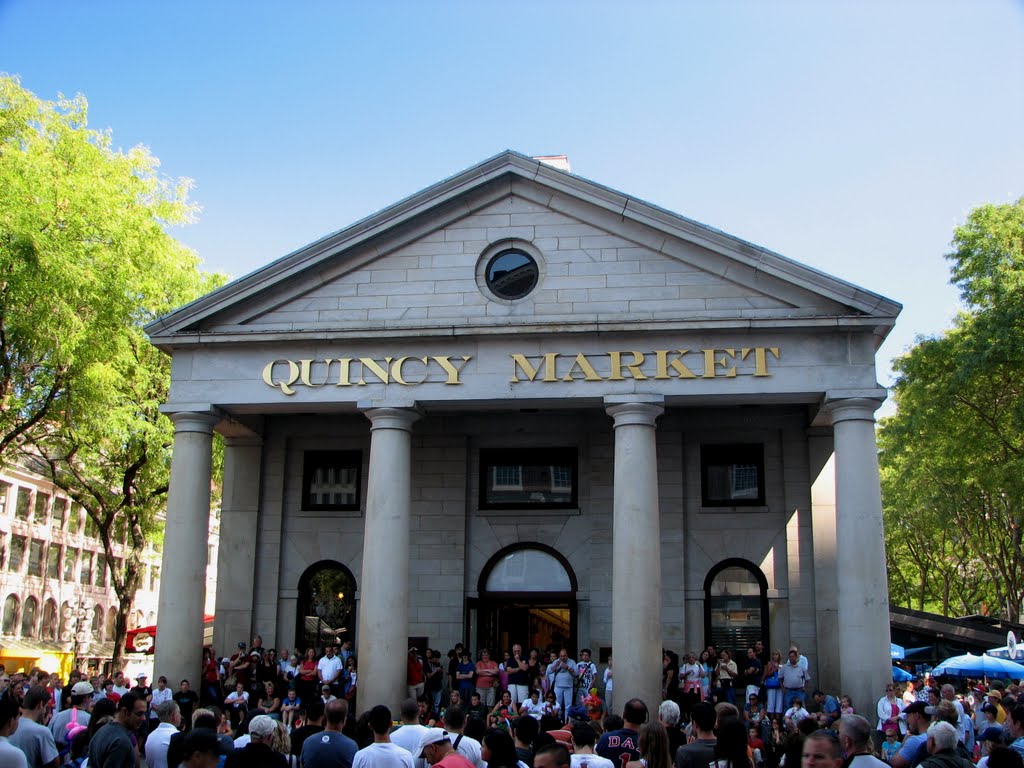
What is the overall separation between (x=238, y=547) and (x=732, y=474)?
42.7 feet

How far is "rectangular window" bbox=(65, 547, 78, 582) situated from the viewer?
7231cm

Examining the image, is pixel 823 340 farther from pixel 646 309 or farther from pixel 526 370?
pixel 526 370

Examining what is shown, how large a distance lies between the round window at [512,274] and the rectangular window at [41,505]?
53556mm

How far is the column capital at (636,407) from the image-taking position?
23.0 metres

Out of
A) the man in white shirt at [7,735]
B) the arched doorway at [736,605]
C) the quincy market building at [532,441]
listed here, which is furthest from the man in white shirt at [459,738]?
the arched doorway at [736,605]

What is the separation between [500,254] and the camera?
989 inches

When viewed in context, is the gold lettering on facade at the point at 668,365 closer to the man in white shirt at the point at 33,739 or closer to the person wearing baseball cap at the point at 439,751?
the person wearing baseball cap at the point at 439,751

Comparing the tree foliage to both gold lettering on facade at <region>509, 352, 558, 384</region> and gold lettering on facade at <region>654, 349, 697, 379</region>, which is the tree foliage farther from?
gold lettering on facade at <region>509, 352, 558, 384</region>

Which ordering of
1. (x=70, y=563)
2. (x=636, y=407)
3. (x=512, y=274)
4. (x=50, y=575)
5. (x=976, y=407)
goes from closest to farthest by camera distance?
(x=636, y=407)
(x=512, y=274)
(x=976, y=407)
(x=50, y=575)
(x=70, y=563)

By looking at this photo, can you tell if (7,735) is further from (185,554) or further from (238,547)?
(238,547)

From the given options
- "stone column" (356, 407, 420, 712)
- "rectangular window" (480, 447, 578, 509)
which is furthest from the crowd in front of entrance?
"rectangular window" (480, 447, 578, 509)

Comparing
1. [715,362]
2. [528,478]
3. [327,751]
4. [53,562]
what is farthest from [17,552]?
[327,751]

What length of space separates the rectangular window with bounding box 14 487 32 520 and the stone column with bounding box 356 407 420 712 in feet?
166

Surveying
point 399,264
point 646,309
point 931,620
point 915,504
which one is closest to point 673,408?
point 646,309
